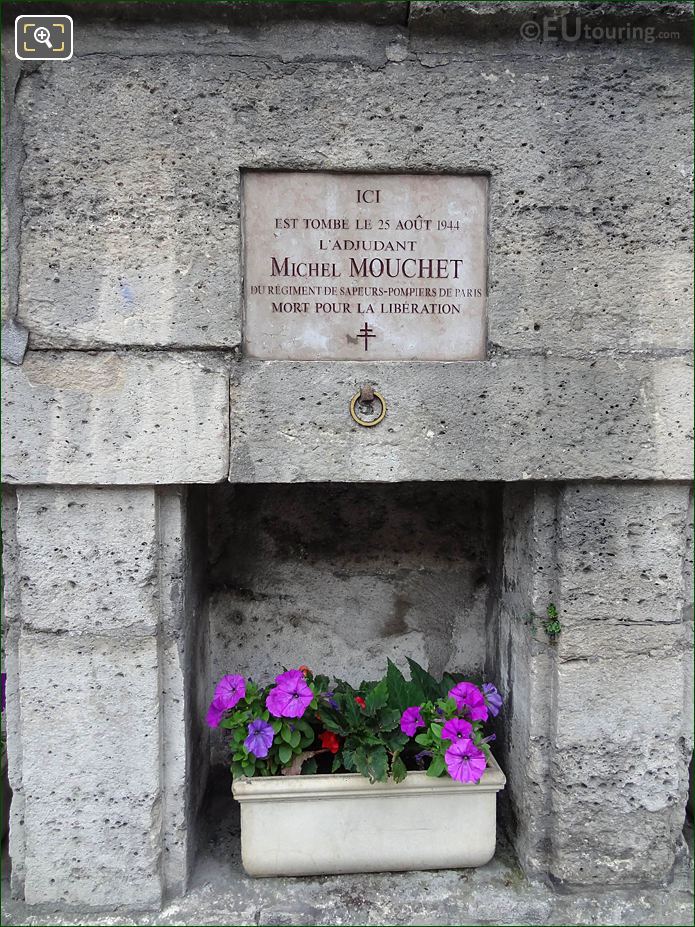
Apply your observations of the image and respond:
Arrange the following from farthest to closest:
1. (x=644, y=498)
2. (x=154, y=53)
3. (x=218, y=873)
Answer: (x=218, y=873) → (x=644, y=498) → (x=154, y=53)

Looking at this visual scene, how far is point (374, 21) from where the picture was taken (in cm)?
182

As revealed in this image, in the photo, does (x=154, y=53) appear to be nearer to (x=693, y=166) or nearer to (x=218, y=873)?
(x=693, y=166)

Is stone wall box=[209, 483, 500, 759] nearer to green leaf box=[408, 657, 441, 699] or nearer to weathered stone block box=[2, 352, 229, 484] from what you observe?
green leaf box=[408, 657, 441, 699]

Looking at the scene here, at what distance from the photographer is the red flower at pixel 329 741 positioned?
2080 millimetres

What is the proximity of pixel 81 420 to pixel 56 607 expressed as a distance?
1.82 ft

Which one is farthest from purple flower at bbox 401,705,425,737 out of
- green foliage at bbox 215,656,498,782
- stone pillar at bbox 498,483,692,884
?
stone pillar at bbox 498,483,692,884

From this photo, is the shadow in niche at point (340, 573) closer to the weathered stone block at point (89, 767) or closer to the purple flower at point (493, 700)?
the purple flower at point (493, 700)

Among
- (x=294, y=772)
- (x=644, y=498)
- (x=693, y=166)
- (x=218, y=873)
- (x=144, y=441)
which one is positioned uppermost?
(x=693, y=166)

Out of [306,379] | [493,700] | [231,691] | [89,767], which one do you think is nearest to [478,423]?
[306,379]

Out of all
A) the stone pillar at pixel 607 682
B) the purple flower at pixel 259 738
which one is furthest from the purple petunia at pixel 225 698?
the stone pillar at pixel 607 682

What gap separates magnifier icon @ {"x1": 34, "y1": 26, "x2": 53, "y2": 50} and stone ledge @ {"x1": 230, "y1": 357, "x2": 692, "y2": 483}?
3.48 feet

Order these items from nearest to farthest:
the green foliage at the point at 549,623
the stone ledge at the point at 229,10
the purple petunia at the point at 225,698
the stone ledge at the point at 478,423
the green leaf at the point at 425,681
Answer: the stone ledge at the point at 229,10 → the stone ledge at the point at 478,423 → the green foliage at the point at 549,623 → the purple petunia at the point at 225,698 → the green leaf at the point at 425,681

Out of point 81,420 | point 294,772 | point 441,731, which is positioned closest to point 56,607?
point 81,420

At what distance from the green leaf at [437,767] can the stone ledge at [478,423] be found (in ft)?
2.84
